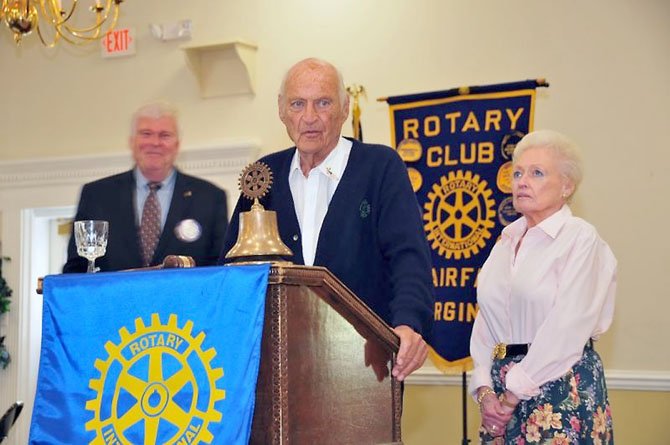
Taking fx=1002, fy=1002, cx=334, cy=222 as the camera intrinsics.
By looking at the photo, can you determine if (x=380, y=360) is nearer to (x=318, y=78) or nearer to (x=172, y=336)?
(x=172, y=336)

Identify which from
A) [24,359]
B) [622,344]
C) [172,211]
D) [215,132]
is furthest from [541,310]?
[24,359]

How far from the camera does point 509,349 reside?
323 cm

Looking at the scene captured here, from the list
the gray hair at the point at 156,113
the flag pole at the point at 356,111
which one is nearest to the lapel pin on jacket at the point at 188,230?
the gray hair at the point at 156,113

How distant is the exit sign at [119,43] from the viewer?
705 cm

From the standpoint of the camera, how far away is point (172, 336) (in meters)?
2.04

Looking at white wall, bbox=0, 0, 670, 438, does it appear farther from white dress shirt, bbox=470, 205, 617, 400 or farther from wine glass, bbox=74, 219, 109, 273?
wine glass, bbox=74, 219, 109, 273

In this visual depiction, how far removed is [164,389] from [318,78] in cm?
107

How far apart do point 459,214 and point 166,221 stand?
2164 mm

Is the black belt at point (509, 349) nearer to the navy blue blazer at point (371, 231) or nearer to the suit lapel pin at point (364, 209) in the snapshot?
the navy blue blazer at point (371, 231)

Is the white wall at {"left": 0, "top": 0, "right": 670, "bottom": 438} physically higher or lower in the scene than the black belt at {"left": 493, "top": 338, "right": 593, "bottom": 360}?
higher

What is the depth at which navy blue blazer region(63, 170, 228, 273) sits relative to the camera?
349 centimetres

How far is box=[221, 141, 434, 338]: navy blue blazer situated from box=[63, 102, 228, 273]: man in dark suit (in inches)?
33.9

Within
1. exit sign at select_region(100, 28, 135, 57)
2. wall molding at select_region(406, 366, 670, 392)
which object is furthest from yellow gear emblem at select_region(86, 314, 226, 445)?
exit sign at select_region(100, 28, 135, 57)

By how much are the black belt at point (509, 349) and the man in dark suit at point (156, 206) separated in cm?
102
